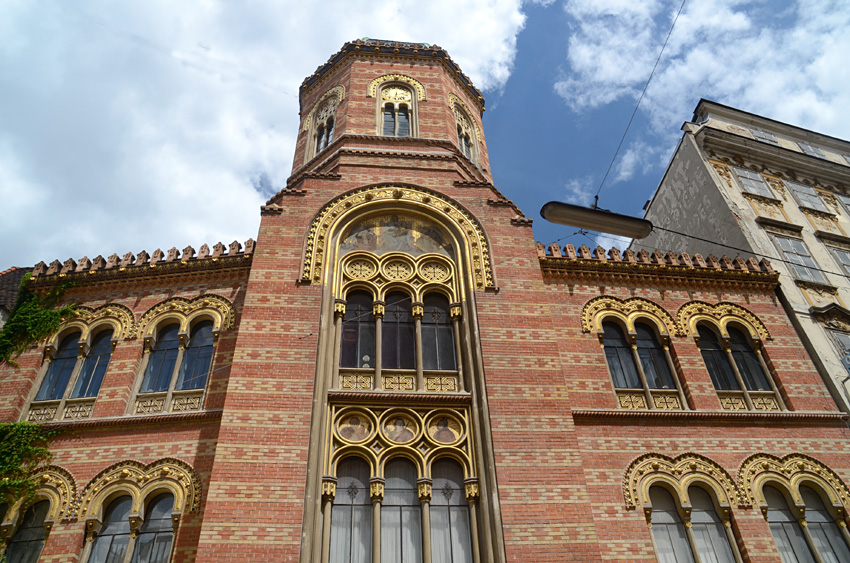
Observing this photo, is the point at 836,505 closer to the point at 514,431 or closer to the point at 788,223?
the point at 514,431

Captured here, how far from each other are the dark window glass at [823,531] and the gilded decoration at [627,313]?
4367 millimetres

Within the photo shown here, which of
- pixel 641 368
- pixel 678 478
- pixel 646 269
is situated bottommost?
pixel 678 478

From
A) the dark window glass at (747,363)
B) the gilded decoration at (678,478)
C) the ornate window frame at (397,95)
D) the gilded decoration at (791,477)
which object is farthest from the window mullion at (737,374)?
the ornate window frame at (397,95)

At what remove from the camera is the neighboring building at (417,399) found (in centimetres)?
1067

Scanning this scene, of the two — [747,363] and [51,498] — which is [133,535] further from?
[747,363]

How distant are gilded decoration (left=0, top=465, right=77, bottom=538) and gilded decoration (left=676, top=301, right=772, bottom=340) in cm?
1352

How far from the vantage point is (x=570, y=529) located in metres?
10.3

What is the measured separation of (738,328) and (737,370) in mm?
1504

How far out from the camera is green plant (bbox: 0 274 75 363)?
45.7 feet

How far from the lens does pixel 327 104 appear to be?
67.5ft

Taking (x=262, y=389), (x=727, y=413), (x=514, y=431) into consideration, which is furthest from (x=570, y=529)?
(x=262, y=389)

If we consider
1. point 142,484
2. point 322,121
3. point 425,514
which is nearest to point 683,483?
point 425,514

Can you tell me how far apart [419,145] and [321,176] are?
360 cm

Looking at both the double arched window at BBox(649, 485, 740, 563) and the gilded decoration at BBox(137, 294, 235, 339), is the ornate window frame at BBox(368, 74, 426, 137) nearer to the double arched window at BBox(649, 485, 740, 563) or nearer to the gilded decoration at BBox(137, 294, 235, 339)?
the gilded decoration at BBox(137, 294, 235, 339)
